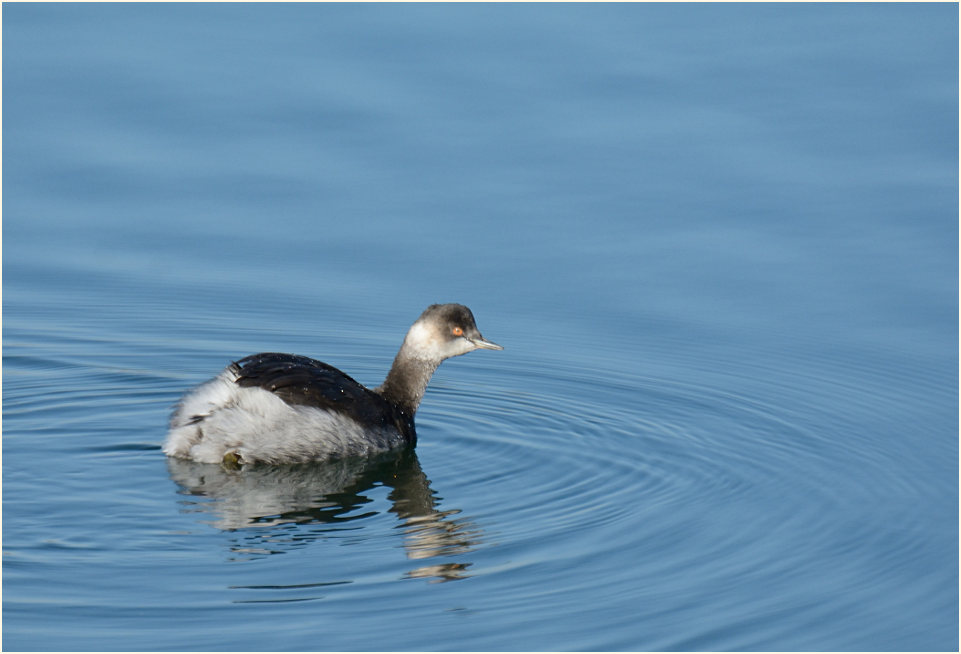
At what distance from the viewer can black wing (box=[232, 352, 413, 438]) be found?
32.0 ft

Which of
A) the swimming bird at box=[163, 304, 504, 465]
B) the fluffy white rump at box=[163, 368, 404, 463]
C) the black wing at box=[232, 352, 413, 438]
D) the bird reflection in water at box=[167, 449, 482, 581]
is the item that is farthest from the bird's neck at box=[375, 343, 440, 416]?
the fluffy white rump at box=[163, 368, 404, 463]

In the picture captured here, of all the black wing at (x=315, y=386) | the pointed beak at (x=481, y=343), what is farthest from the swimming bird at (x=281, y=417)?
the pointed beak at (x=481, y=343)

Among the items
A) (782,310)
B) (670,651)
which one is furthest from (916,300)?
(670,651)

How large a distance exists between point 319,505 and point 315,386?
3.39 ft

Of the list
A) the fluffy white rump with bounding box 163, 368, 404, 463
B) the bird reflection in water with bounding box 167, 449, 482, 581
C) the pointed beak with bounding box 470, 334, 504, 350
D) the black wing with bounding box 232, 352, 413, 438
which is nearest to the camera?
the bird reflection in water with bounding box 167, 449, 482, 581

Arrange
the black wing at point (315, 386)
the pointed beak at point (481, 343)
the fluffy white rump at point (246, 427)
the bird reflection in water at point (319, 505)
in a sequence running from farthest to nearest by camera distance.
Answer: the pointed beak at point (481, 343), the black wing at point (315, 386), the fluffy white rump at point (246, 427), the bird reflection in water at point (319, 505)

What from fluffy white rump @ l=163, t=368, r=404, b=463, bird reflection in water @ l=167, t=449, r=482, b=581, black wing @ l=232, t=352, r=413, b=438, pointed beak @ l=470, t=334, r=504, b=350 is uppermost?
pointed beak @ l=470, t=334, r=504, b=350

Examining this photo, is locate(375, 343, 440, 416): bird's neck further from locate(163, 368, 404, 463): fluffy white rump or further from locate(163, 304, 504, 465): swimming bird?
locate(163, 368, 404, 463): fluffy white rump

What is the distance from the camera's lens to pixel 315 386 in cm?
989

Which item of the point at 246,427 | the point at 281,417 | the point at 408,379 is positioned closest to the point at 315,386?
the point at 281,417

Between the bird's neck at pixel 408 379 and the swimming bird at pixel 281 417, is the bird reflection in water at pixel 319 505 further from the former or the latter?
the bird's neck at pixel 408 379

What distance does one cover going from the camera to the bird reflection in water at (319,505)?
827 cm

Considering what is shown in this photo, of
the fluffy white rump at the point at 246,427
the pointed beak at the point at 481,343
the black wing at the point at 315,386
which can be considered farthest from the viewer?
the pointed beak at the point at 481,343

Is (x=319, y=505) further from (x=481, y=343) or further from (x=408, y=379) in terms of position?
(x=481, y=343)
